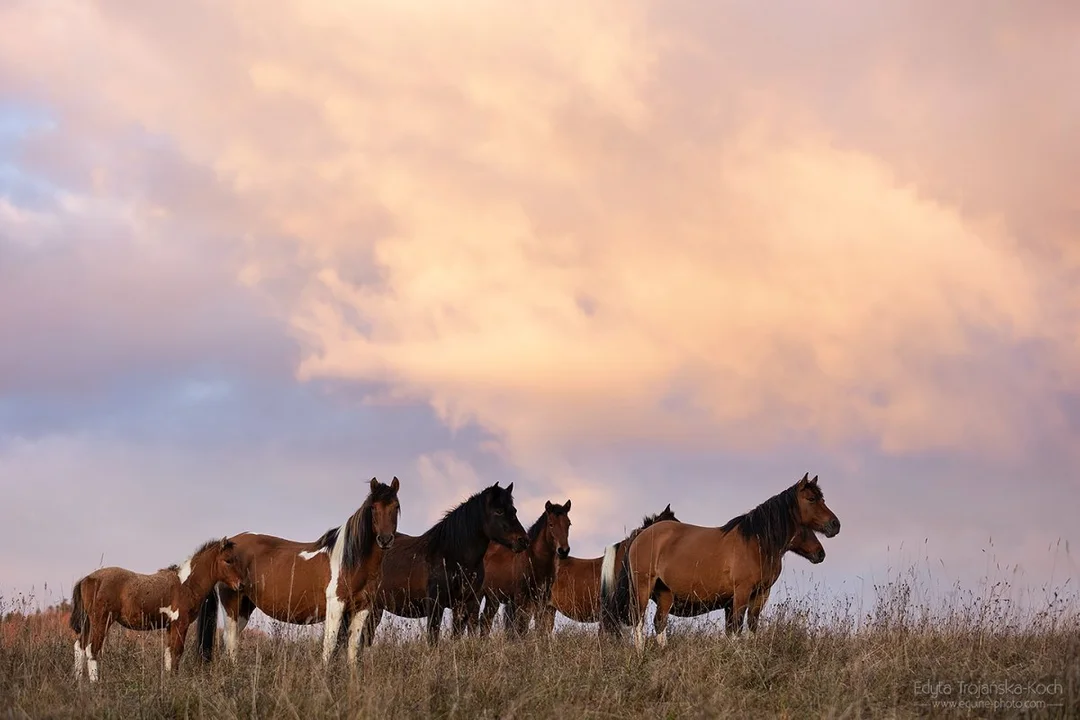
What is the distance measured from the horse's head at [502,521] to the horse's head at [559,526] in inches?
71.6

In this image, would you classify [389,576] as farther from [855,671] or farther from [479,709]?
[855,671]

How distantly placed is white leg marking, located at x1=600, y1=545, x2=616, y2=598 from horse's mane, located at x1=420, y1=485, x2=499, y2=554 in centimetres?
255

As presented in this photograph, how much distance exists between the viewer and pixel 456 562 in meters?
Result: 15.2

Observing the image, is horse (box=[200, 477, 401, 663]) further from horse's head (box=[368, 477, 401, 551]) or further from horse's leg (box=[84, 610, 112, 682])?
horse's leg (box=[84, 610, 112, 682])

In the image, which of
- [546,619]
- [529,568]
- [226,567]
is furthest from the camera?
[529,568]

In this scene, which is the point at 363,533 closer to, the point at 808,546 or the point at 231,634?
the point at 231,634

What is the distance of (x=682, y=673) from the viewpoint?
35.6 ft

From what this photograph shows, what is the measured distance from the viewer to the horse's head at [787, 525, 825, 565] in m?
15.8

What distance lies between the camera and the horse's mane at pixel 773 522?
15.3 metres

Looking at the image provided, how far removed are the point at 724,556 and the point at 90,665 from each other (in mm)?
8095

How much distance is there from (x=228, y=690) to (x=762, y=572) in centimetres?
734

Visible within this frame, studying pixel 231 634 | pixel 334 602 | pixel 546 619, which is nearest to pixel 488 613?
pixel 546 619

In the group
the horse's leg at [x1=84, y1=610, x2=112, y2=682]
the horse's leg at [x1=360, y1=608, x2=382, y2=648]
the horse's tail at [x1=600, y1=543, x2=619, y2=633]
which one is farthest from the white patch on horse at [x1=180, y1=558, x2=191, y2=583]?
the horse's tail at [x1=600, y1=543, x2=619, y2=633]

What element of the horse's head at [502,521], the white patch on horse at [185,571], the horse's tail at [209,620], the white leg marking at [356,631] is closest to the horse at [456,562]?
the horse's head at [502,521]
